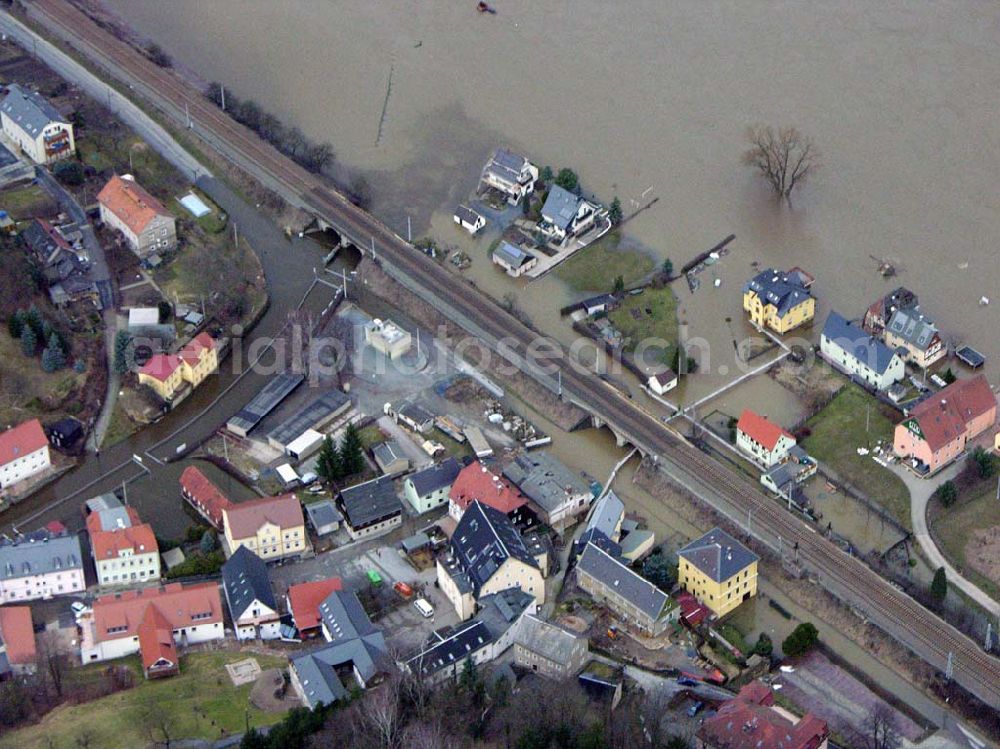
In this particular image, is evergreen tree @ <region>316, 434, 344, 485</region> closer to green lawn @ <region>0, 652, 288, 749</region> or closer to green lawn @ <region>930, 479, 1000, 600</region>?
green lawn @ <region>0, 652, 288, 749</region>

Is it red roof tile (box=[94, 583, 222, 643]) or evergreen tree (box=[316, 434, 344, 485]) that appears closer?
red roof tile (box=[94, 583, 222, 643])

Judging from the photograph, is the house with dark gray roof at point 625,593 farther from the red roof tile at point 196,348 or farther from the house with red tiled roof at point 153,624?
the red roof tile at point 196,348

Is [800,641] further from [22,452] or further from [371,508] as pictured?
[22,452]

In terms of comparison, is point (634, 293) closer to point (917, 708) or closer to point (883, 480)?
point (883, 480)

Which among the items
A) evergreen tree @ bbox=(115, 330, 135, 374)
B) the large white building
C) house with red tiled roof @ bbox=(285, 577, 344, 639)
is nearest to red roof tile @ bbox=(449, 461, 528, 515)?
house with red tiled roof @ bbox=(285, 577, 344, 639)

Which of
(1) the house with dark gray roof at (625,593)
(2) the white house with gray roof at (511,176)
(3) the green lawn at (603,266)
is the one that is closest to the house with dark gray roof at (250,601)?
(1) the house with dark gray roof at (625,593)

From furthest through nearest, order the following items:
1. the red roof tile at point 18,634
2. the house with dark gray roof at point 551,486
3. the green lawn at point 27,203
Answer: the green lawn at point 27,203, the house with dark gray roof at point 551,486, the red roof tile at point 18,634

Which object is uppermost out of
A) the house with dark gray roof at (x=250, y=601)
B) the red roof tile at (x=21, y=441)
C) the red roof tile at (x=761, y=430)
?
the red roof tile at (x=761, y=430)
